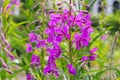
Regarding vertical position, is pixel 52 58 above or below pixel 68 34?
below

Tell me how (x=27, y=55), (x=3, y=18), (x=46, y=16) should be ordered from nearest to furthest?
(x=46, y=16)
(x=3, y=18)
(x=27, y=55)

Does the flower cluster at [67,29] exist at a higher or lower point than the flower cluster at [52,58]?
higher

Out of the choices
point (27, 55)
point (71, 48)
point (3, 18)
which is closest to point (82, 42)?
point (71, 48)

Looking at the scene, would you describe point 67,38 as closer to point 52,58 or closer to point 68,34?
point 68,34

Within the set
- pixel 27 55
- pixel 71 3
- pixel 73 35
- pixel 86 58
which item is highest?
pixel 71 3

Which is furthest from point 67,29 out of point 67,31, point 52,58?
point 52,58

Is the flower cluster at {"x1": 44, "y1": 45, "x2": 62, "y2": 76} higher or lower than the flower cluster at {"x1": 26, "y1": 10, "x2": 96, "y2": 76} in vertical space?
lower

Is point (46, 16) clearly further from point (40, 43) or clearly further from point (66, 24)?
point (66, 24)

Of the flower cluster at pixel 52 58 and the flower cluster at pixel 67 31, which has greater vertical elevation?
the flower cluster at pixel 67 31

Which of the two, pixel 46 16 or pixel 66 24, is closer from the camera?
pixel 66 24

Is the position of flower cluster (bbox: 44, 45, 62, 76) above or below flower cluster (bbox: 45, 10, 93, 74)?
below

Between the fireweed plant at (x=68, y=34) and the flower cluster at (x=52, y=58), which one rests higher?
the fireweed plant at (x=68, y=34)
